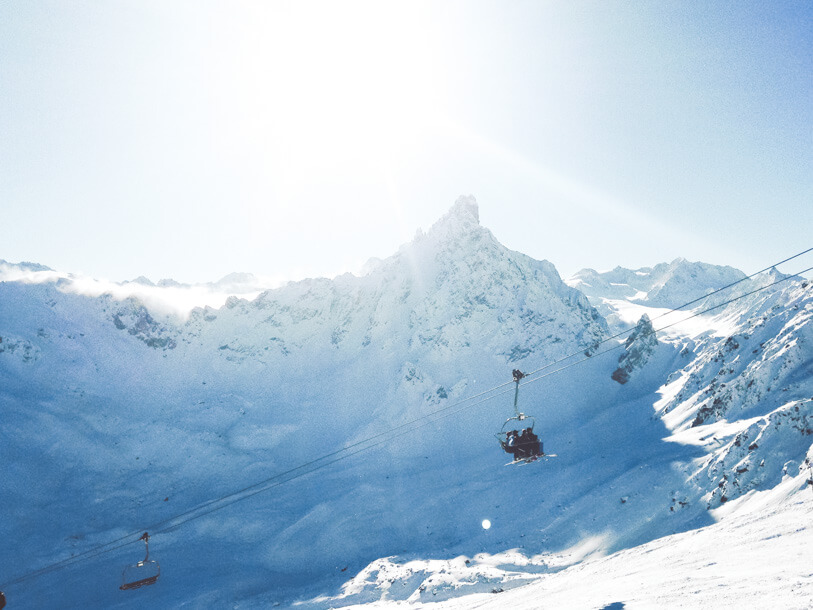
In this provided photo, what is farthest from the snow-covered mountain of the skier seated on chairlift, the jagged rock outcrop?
the skier seated on chairlift

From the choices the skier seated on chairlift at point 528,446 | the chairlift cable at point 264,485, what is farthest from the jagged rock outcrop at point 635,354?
the skier seated on chairlift at point 528,446

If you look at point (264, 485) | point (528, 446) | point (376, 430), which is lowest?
point (264, 485)

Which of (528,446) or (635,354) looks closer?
(528,446)

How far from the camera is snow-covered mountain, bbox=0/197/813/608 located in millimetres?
33094

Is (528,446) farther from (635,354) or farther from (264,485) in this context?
(635,354)

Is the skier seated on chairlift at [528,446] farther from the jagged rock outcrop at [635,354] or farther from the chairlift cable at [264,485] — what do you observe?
the jagged rock outcrop at [635,354]

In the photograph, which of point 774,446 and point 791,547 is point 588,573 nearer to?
point 791,547

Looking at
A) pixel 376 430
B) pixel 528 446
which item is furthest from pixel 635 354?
pixel 528 446

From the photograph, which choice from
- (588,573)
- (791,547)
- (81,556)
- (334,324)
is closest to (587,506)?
(588,573)

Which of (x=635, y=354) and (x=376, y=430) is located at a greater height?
(x=635, y=354)

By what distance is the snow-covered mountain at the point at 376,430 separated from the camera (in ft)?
109

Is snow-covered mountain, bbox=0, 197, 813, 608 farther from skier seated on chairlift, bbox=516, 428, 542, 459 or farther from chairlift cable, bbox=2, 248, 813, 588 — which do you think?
skier seated on chairlift, bbox=516, 428, 542, 459

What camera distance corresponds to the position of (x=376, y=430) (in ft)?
207

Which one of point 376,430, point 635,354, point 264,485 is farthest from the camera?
point 635,354
